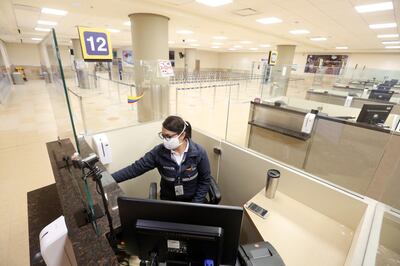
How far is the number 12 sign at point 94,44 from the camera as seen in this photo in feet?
9.00

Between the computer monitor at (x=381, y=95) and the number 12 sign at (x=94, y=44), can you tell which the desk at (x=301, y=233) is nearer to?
the number 12 sign at (x=94, y=44)

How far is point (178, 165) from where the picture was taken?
4.97 feet

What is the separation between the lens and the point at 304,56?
51.6 ft

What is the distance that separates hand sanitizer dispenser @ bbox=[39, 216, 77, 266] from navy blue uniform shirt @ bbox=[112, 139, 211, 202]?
585 millimetres

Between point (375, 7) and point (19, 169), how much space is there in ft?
22.3

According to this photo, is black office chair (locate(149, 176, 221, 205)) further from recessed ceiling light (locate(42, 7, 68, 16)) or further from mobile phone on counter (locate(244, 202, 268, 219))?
recessed ceiling light (locate(42, 7, 68, 16))

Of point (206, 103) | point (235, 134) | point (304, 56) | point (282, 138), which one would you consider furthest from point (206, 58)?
point (282, 138)

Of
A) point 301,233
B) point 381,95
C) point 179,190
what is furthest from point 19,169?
point 381,95

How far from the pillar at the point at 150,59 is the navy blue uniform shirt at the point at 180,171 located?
118 inches

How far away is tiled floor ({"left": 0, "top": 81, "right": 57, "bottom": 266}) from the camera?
1816 millimetres

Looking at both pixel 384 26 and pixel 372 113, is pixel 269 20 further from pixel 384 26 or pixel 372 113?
pixel 372 113

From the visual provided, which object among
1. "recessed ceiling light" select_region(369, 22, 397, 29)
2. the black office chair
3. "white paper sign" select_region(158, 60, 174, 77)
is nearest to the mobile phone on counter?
the black office chair

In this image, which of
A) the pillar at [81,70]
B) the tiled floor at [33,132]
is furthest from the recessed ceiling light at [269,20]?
the pillar at [81,70]

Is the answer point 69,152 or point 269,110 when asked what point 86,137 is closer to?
point 69,152
